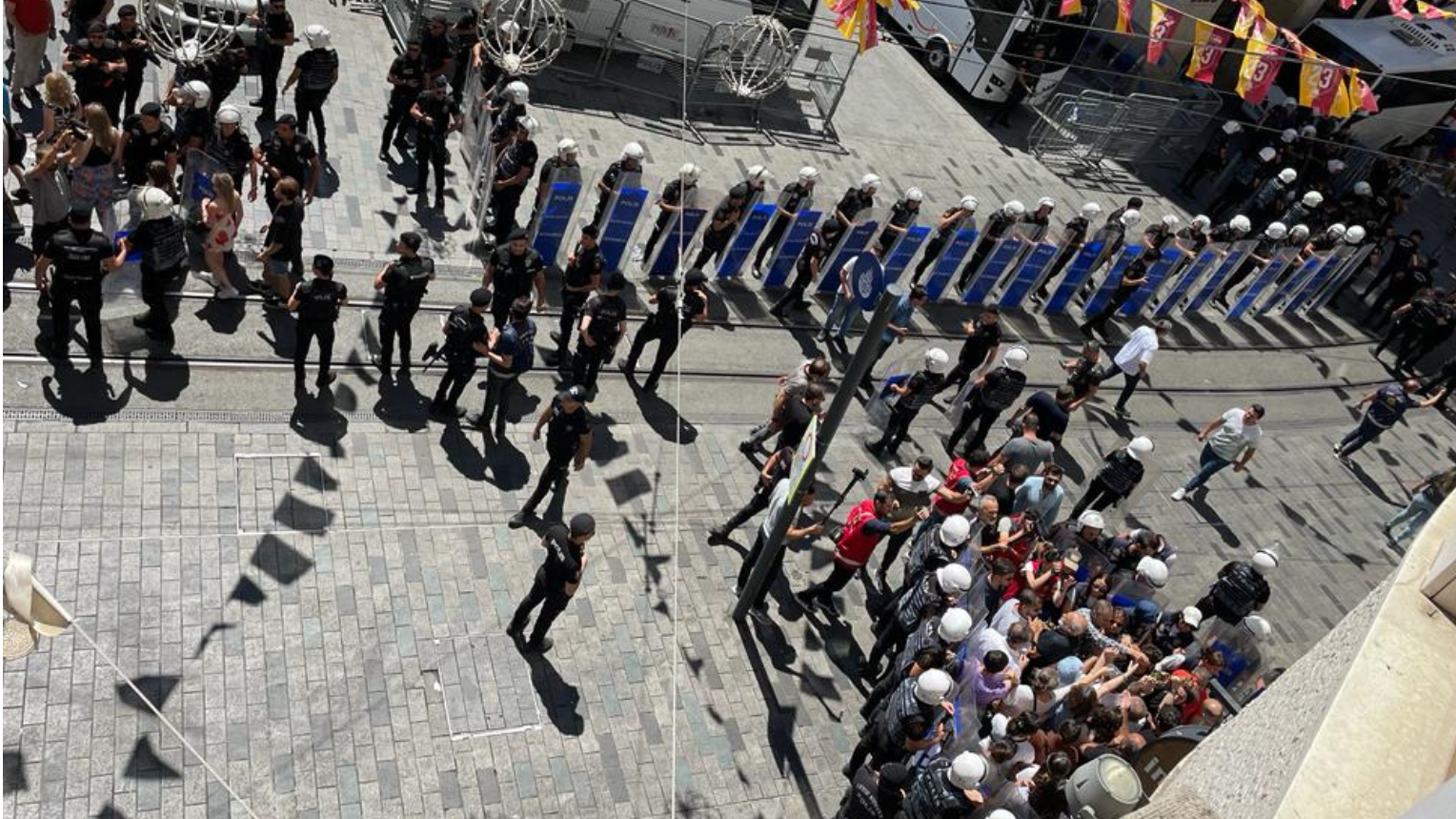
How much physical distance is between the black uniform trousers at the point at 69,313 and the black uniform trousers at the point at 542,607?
4.25m

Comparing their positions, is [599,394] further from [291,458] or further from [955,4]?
[955,4]

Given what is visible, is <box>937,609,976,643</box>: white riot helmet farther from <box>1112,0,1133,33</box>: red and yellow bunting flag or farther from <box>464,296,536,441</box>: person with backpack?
<box>1112,0,1133,33</box>: red and yellow bunting flag

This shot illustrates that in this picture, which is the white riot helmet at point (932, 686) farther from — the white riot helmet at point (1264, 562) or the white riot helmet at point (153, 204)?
the white riot helmet at point (153, 204)

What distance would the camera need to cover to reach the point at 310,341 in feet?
32.7

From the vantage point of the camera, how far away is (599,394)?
11.8 meters

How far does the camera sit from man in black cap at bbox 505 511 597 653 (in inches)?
314

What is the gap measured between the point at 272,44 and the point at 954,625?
1038cm

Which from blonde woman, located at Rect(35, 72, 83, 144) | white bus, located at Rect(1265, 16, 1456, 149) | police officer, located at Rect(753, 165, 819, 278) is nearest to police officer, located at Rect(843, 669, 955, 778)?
police officer, located at Rect(753, 165, 819, 278)

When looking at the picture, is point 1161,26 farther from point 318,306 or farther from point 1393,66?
point 318,306

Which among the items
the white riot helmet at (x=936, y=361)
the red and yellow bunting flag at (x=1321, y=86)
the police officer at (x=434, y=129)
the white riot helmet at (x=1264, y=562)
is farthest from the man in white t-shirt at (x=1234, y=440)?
the police officer at (x=434, y=129)

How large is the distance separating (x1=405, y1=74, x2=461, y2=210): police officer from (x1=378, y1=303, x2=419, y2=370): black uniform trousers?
120 inches

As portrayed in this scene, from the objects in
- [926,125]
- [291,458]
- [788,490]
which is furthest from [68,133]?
[926,125]

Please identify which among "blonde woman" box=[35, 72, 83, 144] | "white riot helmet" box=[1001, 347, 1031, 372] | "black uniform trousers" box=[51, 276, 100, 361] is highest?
"white riot helmet" box=[1001, 347, 1031, 372]

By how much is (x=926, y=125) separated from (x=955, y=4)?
2399 mm
